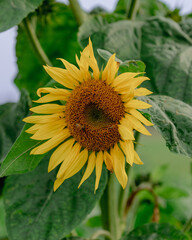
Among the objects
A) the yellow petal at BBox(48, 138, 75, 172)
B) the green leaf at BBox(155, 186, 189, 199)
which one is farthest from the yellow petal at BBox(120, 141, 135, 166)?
the green leaf at BBox(155, 186, 189, 199)

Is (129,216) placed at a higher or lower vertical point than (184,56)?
lower

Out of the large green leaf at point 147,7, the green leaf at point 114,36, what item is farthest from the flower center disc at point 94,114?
the large green leaf at point 147,7

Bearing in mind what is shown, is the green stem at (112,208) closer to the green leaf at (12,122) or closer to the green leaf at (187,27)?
the green leaf at (12,122)

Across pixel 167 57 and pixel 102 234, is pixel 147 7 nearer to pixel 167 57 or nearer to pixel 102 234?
pixel 167 57

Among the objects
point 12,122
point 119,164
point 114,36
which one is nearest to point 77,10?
point 114,36

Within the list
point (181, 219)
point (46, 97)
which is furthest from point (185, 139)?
point (181, 219)

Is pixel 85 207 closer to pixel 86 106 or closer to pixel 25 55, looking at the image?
pixel 86 106
